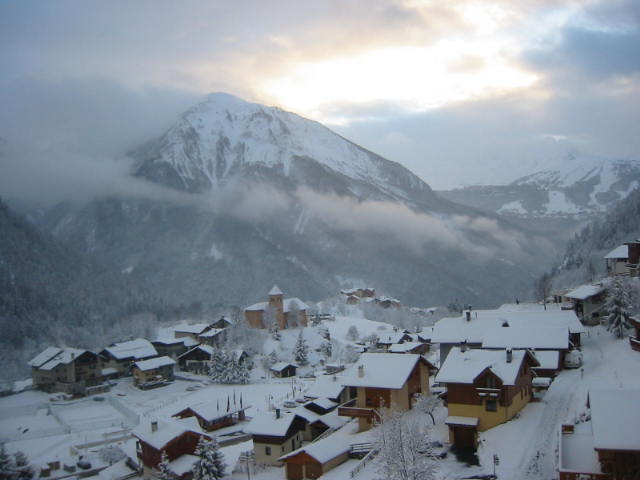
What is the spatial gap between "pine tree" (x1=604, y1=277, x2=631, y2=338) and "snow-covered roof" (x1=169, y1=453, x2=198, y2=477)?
35819 mm

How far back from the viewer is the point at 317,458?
33062 millimetres

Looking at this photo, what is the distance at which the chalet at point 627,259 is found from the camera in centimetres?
6581

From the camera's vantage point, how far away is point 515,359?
34.5m

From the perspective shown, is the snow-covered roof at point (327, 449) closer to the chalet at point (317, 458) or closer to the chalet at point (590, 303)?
the chalet at point (317, 458)

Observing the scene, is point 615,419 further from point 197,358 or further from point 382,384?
point 197,358

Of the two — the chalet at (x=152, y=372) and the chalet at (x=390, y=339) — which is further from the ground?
the chalet at (x=390, y=339)

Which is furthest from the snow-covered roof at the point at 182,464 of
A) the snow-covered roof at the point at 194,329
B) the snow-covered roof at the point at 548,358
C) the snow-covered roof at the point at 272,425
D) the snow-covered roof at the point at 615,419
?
the snow-covered roof at the point at 194,329

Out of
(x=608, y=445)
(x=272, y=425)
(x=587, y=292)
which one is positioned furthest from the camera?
(x=587, y=292)

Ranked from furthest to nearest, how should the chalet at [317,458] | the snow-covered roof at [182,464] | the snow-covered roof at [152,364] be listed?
the snow-covered roof at [152,364] < the snow-covered roof at [182,464] < the chalet at [317,458]

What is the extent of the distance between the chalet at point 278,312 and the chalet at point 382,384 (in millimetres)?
67550

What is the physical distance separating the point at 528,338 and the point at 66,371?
6574 cm

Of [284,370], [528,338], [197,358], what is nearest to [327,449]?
[528,338]

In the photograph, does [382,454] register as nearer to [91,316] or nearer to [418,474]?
[418,474]

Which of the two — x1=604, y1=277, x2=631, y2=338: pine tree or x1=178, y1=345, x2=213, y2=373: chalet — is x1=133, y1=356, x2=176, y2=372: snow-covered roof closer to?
x1=178, y1=345, x2=213, y2=373: chalet
